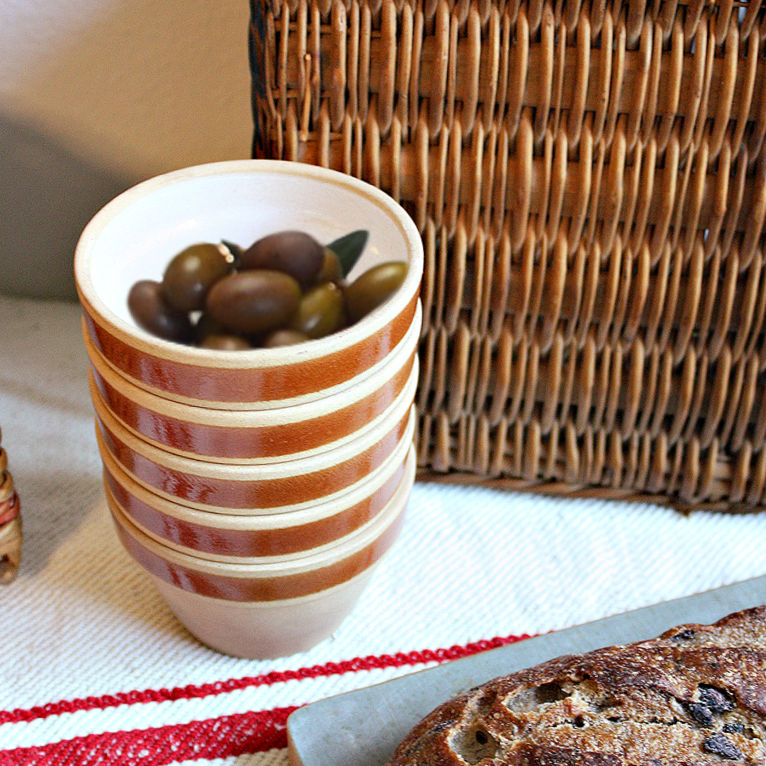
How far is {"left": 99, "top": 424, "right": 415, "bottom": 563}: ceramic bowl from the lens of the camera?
42 centimetres

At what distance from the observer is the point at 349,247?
47 centimetres

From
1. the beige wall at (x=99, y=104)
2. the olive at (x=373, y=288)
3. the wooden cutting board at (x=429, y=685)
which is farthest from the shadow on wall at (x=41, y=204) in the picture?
the wooden cutting board at (x=429, y=685)

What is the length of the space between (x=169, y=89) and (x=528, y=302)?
0.31 metres

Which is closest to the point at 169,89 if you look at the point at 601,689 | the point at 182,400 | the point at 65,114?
the point at 65,114

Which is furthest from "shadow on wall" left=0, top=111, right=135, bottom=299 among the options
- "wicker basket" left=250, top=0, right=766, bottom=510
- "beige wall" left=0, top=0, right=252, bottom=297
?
"wicker basket" left=250, top=0, right=766, bottom=510

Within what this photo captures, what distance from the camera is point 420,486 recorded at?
2.07 feet

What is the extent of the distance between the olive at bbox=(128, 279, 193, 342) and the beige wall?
271mm

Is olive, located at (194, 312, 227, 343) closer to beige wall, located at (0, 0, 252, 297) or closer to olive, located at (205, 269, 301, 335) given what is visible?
olive, located at (205, 269, 301, 335)

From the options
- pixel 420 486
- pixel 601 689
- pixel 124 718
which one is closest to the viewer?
pixel 601 689

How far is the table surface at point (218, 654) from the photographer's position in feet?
1.58

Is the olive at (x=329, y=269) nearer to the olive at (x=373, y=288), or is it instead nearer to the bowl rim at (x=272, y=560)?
the olive at (x=373, y=288)

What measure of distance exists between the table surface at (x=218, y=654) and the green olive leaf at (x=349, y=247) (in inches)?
7.7

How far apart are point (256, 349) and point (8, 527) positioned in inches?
8.9

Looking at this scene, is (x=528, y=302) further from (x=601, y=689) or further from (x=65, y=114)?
(x=65, y=114)
